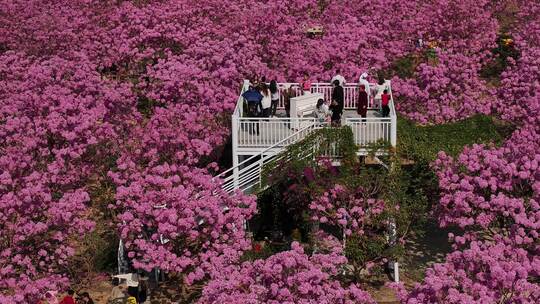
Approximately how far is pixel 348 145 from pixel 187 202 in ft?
17.4

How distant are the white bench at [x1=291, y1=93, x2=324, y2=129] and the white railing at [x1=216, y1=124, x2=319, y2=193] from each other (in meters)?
1.56

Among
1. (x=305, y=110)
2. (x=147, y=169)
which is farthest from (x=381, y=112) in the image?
(x=147, y=169)

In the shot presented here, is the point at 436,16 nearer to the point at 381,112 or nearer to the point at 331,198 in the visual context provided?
the point at 381,112

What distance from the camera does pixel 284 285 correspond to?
17469 millimetres

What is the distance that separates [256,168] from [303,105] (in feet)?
10.2

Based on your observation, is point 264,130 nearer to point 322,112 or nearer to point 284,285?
point 322,112

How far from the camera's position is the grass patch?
26.5 m

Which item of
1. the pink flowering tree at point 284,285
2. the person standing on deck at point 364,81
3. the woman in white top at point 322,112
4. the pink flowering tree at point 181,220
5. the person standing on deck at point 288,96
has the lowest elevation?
the pink flowering tree at point 284,285

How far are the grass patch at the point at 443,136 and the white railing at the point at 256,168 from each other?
327cm

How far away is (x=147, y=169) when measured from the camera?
80.2ft

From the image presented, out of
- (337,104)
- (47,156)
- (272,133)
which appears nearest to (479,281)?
(272,133)

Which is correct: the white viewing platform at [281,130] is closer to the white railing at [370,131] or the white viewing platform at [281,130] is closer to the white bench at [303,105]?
the white railing at [370,131]

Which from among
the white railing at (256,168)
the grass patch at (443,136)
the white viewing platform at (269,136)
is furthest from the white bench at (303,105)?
the grass patch at (443,136)

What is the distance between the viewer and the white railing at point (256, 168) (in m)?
24.6
